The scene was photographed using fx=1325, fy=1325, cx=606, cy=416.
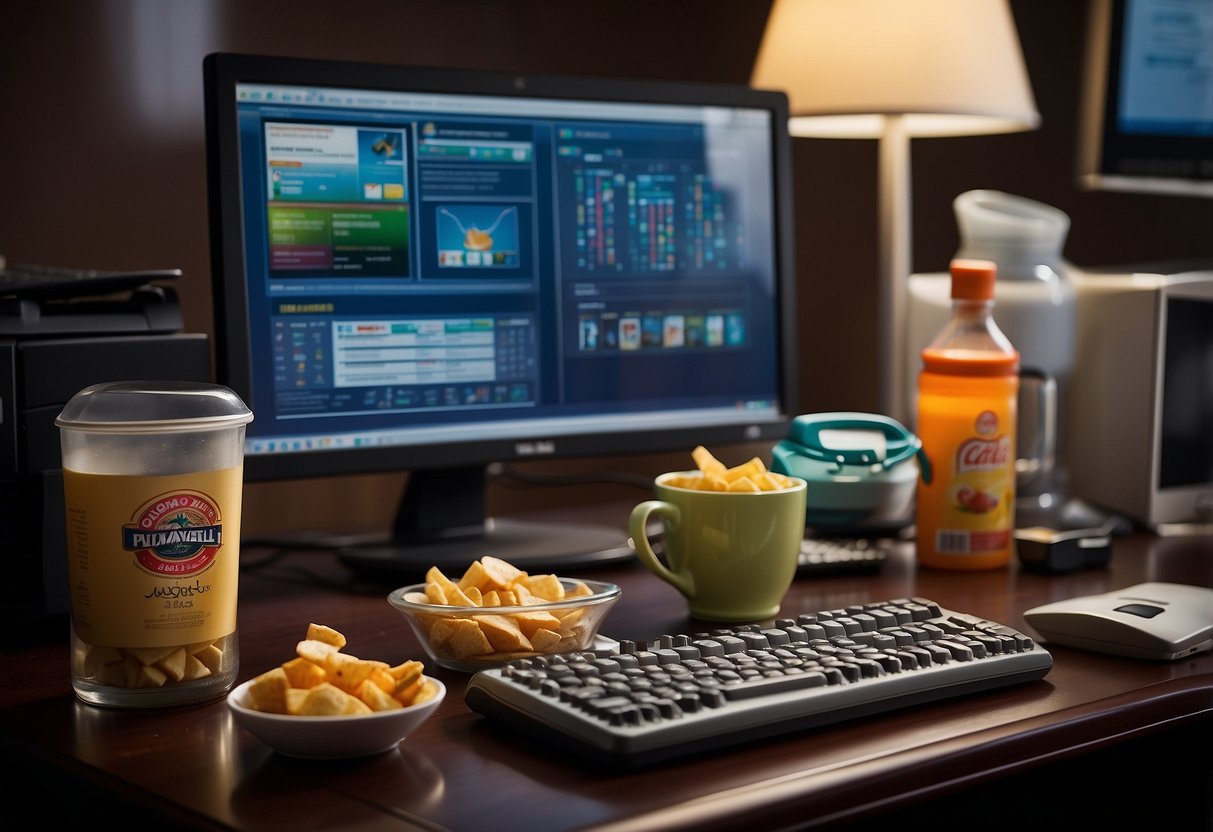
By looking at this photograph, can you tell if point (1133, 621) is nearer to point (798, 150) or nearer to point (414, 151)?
point (414, 151)

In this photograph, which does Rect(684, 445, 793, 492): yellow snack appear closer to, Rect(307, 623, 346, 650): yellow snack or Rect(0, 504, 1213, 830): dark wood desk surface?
Rect(0, 504, 1213, 830): dark wood desk surface

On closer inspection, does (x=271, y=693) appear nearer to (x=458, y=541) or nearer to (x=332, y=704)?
(x=332, y=704)

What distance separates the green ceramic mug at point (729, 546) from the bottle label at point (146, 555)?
317 millimetres

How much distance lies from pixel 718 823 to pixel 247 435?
0.59 metres

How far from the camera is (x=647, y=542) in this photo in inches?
39.2

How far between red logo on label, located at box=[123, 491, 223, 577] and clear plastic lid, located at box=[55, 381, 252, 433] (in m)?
0.04

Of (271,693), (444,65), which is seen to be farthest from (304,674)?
(444,65)

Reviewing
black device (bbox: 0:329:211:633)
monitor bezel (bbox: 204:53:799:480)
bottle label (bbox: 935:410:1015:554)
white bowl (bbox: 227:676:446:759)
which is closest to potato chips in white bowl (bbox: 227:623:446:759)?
white bowl (bbox: 227:676:446:759)

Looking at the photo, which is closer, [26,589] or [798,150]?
[26,589]

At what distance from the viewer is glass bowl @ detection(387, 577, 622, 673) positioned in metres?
0.84

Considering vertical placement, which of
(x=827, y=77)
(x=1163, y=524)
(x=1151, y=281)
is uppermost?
(x=827, y=77)

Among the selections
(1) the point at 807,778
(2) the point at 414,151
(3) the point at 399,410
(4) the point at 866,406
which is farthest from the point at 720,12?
(1) the point at 807,778

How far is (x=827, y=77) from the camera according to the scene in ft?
4.84

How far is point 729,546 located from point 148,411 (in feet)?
1.40
